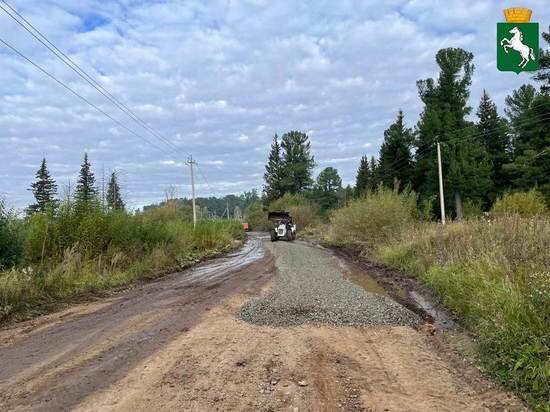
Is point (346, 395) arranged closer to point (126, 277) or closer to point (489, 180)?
point (126, 277)

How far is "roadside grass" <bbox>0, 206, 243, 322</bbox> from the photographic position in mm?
10930

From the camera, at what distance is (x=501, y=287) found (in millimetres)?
7438

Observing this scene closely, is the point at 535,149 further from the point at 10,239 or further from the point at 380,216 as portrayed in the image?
the point at 10,239

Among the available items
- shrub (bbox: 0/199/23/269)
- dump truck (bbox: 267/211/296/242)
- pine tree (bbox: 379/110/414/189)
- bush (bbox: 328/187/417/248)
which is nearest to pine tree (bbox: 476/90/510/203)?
pine tree (bbox: 379/110/414/189)

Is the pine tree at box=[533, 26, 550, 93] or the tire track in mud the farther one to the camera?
the pine tree at box=[533, 26, 550, 93]

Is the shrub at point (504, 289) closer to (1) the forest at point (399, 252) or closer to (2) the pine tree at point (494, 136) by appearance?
(1) the forest at point (399, 252)

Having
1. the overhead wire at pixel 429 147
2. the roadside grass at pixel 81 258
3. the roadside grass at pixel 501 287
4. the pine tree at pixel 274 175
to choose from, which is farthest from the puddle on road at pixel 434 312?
the pine tree at pixel 274 175

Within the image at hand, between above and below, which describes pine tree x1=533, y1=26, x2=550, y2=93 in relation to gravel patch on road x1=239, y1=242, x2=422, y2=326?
above

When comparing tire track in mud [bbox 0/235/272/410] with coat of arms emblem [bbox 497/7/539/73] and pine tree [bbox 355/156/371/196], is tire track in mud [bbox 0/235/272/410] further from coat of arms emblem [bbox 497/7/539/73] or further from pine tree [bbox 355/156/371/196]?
pine tree [bbox 355/156/371/196]

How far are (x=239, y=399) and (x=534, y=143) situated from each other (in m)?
52.9

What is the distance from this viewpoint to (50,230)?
1495cm

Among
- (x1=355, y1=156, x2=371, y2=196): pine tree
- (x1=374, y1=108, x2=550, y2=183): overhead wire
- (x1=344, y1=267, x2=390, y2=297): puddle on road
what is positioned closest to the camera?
(x1=344, y1=267, x2=390, y2=297): puddle on road

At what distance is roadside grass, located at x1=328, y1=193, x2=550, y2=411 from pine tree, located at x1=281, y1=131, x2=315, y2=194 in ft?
301

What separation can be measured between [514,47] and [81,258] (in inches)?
520
